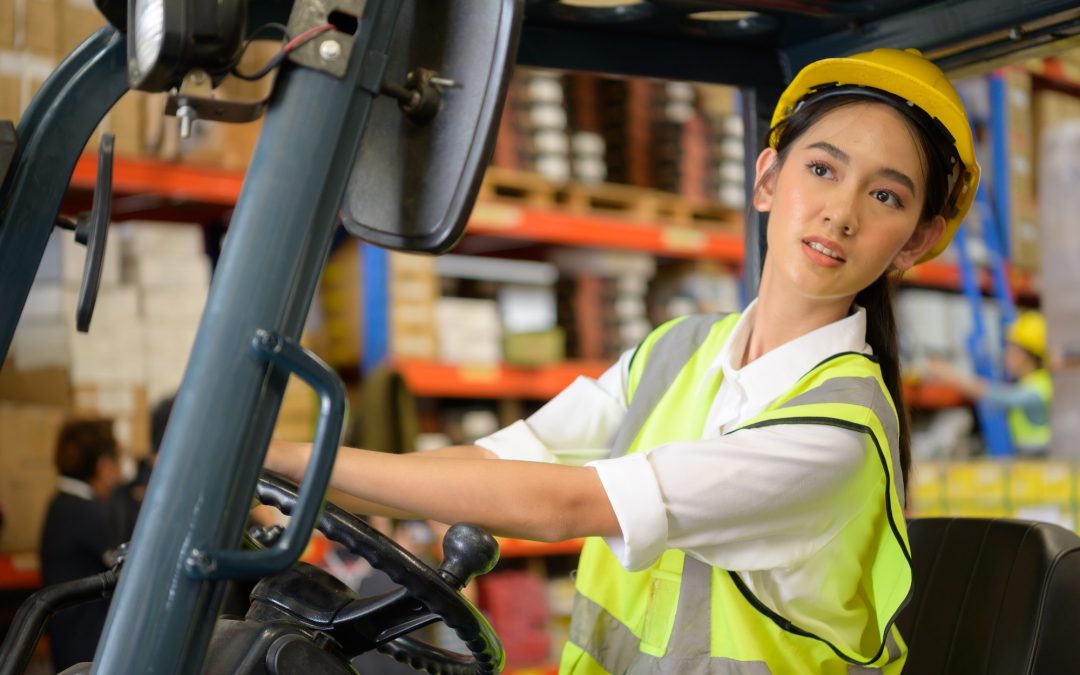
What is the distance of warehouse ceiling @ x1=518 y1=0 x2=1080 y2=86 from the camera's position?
6.66 ft

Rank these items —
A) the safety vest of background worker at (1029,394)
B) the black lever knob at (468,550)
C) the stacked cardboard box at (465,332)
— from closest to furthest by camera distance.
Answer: the black lever knob at (468,550)
the stacked cardboard box at (465,332)
the safety vest of background worker at (1029,394)

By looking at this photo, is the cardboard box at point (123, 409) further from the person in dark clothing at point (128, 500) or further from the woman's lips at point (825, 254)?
the woman's lips at point (825, 254)

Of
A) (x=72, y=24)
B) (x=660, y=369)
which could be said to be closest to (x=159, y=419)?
(x=72, y=24)

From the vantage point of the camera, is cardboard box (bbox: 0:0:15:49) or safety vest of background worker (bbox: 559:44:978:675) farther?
cardboard box (bbox: 0:0:15:49)

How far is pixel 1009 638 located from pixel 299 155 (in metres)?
1.41

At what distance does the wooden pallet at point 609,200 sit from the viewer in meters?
5.52

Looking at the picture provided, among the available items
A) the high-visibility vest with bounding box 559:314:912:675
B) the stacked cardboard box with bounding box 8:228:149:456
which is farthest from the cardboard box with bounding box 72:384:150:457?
the high-visibility vest with bounding box 559:314:912:675

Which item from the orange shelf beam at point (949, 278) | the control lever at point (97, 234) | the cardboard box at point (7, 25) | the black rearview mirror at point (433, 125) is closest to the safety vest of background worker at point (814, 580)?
the black rearview mirror at point (433, 125)

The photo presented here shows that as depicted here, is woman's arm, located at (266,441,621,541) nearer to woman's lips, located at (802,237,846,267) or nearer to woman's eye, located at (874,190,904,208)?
woman's lips, located at (802,237,846,267)

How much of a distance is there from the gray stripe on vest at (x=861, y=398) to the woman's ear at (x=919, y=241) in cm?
24

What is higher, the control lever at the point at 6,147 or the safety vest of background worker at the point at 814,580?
the control lever at the point at 6,147

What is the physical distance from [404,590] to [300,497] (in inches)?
13.9

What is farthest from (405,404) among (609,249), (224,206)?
(609,249)

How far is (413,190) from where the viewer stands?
128 cm
